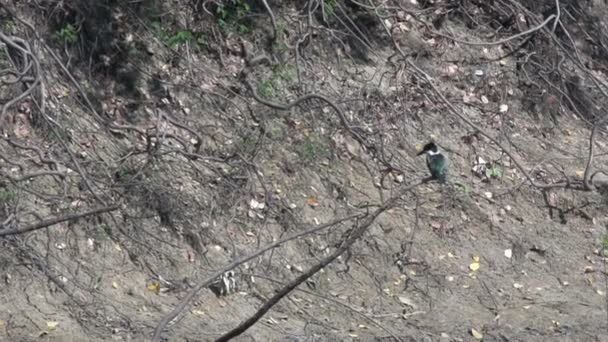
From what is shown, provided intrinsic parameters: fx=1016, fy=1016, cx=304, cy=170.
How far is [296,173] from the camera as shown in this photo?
6980 mm

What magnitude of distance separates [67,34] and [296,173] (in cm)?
178

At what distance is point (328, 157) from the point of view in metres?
7.18

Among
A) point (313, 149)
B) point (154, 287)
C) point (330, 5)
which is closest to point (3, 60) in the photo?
point (154, 287)

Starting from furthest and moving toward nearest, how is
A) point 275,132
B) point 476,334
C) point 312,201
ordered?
point 275,132
point 312,201
point 476,334

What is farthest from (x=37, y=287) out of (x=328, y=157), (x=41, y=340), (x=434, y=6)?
(x=434, y=6)

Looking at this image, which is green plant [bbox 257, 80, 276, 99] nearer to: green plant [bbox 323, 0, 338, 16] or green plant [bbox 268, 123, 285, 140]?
green plant [bbox 268, 123, 285, 140]

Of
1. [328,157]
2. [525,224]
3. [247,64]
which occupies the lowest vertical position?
[525,224]

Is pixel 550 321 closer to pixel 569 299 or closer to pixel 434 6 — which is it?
pixel 569 299

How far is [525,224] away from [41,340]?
366 cm

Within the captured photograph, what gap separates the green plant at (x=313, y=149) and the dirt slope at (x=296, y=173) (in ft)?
0.06

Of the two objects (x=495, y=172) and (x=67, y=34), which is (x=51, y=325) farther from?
(x=495, y=172)

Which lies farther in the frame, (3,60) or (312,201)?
(312,201)

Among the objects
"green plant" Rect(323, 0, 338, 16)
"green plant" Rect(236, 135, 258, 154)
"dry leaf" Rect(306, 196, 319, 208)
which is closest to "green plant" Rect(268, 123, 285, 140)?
"green plant" Rect(236, 135, 258, 154)

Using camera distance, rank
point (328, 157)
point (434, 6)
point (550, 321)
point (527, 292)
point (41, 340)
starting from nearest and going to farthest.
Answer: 1. point (41, 340)
2. point (550, 321)
3. point (527, 292)
4. point (328, 157)
5. point (434, 6)
